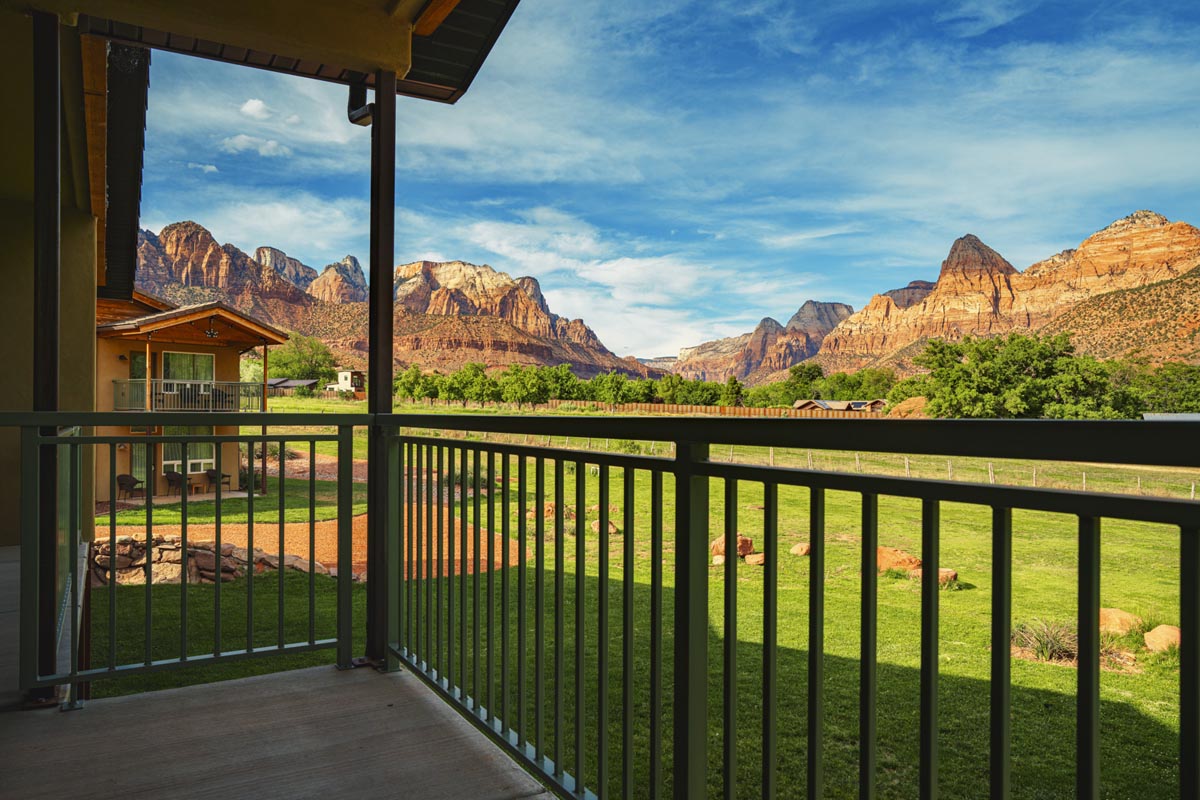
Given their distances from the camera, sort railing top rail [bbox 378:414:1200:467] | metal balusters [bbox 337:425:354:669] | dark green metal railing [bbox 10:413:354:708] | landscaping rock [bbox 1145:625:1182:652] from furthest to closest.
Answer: landscaping rock [bbox 1145:625:1182:652] → metal balusters [bbox 337:425:354:669] → dark green metal railing [bbox 10:413:354:708] → railing top rail [bbox 378:414:1200:467]

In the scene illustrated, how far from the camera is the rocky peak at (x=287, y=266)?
73000 millimetres

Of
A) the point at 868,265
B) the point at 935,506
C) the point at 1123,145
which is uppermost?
the point at 1123,145

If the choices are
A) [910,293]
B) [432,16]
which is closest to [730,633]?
[432,16]

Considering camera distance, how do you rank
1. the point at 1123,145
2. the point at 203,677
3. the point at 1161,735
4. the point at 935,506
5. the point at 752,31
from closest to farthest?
the point at 935,506, the point at 203,677, the point at 1161,735, the point at 1123,145, the point at 752,31

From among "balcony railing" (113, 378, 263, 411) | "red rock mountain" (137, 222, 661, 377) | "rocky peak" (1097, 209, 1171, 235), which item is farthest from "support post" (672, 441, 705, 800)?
"rocky peak" (1097, 209, 1171, 235)

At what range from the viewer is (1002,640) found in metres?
0.81

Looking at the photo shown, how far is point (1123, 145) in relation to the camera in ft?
184

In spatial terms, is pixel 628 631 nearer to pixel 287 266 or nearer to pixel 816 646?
pixel 816 646

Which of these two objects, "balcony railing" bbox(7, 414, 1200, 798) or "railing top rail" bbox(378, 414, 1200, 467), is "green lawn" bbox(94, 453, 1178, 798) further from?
"railing top rail" bbox(378, 414, 1200, 467)

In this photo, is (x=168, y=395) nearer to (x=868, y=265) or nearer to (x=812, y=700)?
(x=812, y=700)

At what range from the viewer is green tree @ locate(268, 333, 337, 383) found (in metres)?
40.5

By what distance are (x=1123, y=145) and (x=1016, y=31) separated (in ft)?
50.2

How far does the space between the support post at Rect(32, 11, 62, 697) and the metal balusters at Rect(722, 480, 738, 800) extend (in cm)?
216

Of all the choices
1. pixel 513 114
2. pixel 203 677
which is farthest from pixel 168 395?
pixel 513 114
